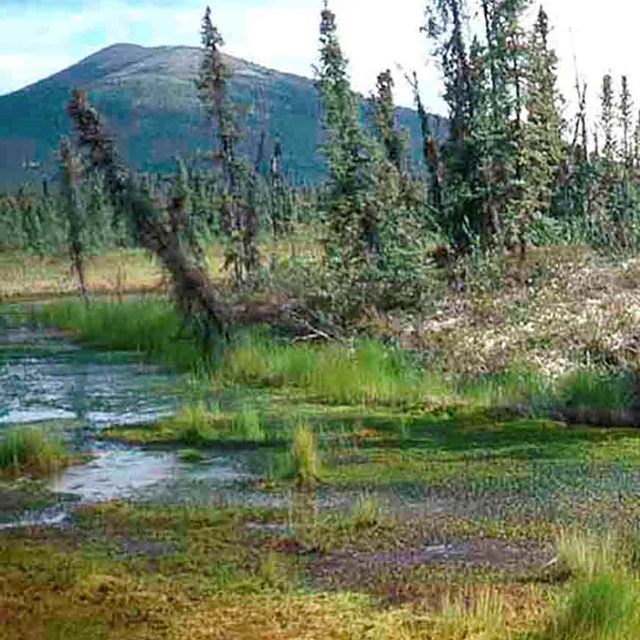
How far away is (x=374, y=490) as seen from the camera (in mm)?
12992

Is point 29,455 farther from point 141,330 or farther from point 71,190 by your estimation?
point 71,190

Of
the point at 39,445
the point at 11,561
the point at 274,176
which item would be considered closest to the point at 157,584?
the point at 11,561

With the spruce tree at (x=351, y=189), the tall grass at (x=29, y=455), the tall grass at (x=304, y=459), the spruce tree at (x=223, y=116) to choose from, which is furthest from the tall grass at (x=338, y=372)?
the spruce tree at (x=223, y=116)

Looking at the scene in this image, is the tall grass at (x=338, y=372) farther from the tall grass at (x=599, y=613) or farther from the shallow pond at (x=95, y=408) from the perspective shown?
the tall grass at (x=599, y=613)

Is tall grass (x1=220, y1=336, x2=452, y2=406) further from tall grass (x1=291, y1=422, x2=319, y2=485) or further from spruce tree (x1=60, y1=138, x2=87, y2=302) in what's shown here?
spruce tree (x1=60, y1=138, x2=87, y2=302)

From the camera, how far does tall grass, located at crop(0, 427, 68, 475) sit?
15.0 meters

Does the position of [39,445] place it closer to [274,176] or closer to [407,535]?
[407,535]

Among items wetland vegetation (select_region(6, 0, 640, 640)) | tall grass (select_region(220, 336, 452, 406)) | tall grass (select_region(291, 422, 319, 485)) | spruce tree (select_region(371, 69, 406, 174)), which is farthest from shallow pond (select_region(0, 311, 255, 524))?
spruce tree (select_region(371, 69, 406, 174))

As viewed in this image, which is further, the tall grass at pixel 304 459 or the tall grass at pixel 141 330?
the tall grass at pixel 141 330

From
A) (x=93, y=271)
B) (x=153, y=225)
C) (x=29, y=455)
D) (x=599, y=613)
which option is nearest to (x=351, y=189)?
(x=153, y=225)

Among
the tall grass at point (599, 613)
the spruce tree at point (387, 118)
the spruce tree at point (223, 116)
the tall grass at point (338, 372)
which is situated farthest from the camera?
the spruce tree at point (387, 118)

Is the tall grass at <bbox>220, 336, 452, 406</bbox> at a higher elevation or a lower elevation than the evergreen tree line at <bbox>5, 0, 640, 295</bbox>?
lower

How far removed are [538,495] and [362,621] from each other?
4.37 meters

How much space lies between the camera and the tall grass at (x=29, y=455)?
14969 mm
